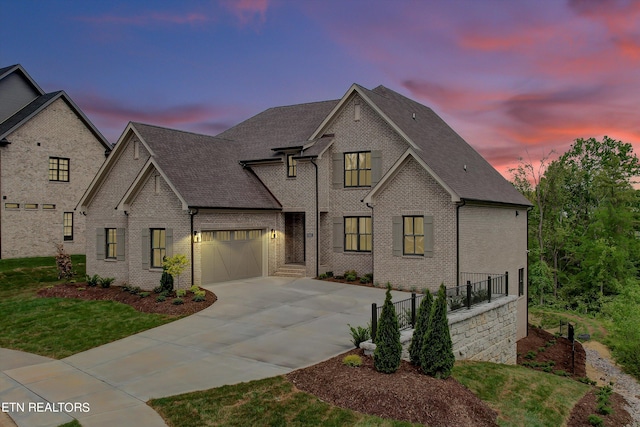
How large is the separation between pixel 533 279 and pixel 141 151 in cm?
3736

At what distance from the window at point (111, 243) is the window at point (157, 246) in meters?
3.63

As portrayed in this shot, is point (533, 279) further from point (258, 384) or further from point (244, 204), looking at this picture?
point (258, 384)

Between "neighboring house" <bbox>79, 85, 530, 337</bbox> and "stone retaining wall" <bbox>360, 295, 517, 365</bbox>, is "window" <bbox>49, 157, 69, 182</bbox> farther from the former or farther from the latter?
"stone retaining wall" <bbox>360, 295, 517, 365</bbox>

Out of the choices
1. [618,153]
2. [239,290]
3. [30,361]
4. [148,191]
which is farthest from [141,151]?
[618,153]

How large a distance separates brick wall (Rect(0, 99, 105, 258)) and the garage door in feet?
56.0

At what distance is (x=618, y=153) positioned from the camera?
5475cm

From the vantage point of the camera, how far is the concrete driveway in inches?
420

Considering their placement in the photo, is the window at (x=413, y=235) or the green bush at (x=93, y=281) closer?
the window at (x=413, y=235)

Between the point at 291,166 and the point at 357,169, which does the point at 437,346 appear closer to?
the point at 357,169

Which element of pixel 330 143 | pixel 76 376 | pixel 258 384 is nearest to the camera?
pixel 258 384

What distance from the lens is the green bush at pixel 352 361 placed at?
1239cm

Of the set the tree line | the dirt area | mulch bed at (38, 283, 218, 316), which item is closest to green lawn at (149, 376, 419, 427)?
the dirt area

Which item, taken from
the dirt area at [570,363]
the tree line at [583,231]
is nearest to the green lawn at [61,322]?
the dirt area at [570,363]

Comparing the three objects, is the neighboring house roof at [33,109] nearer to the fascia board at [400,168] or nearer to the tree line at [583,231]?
the fascia board at [400,168]
